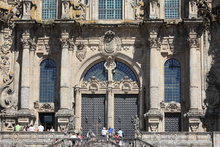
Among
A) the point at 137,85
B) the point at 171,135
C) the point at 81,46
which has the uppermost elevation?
the point at 81,46

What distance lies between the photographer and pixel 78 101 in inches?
1662

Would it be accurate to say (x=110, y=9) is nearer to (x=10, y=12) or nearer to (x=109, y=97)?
(x=109, y=97)

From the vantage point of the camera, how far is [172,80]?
42.3 metres

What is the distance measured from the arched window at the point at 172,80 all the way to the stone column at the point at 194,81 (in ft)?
4.47

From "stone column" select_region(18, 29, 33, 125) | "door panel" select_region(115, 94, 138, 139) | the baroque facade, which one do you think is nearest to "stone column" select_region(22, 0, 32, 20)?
the baroque facade

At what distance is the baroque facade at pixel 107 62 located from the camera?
136 feet

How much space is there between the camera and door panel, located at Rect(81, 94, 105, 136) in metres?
42.3

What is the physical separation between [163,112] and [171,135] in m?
4.92

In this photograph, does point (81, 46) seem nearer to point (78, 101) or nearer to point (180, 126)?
point (78, 101)

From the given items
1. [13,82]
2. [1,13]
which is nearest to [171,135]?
[13,82]

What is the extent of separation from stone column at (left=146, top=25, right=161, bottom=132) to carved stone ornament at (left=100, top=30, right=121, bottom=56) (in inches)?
94.9

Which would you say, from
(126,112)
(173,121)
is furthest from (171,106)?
(126,112)

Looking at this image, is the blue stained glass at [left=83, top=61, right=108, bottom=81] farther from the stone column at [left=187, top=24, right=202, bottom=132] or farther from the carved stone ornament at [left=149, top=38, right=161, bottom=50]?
the stone column at [left=187, top=24, right=202, bottom=132]

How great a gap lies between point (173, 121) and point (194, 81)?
3030 mm
